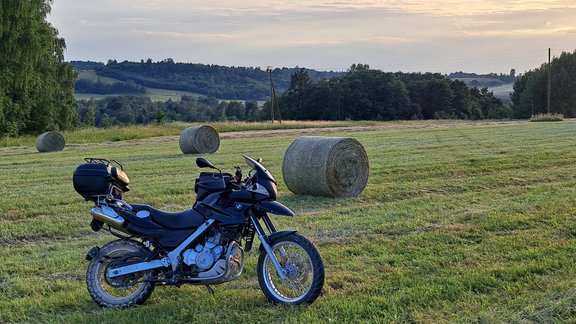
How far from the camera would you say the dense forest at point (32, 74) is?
37500 mm

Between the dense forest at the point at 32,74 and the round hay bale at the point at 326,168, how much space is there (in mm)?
32107

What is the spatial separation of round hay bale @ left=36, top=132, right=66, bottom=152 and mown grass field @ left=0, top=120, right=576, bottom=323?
49.2 ft

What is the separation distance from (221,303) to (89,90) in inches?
4014

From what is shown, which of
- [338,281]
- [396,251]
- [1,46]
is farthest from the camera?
[1,46]

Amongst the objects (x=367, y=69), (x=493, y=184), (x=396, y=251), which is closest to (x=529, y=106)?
(x=367, y=69)

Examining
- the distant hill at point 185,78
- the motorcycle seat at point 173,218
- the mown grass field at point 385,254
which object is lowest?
the mown grass field at point 385,254

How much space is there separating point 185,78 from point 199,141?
98.2 meters

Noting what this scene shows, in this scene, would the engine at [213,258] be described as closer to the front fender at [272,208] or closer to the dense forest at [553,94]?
the front fender at [272,208]

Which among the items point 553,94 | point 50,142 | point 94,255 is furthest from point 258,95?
point 94,255

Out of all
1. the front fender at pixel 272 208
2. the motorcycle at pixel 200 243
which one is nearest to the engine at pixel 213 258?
the motorcycle at pixel 200 243

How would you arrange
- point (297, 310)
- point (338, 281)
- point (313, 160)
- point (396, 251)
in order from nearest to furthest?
1. point (297, 310)
2. point (338, 281)
3. point (396, 251)
4. point (313, 160)

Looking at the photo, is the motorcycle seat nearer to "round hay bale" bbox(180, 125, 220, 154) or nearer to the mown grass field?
the mown grass field

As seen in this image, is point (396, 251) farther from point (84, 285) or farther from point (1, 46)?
point (1, 46)

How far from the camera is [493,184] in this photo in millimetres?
11367
